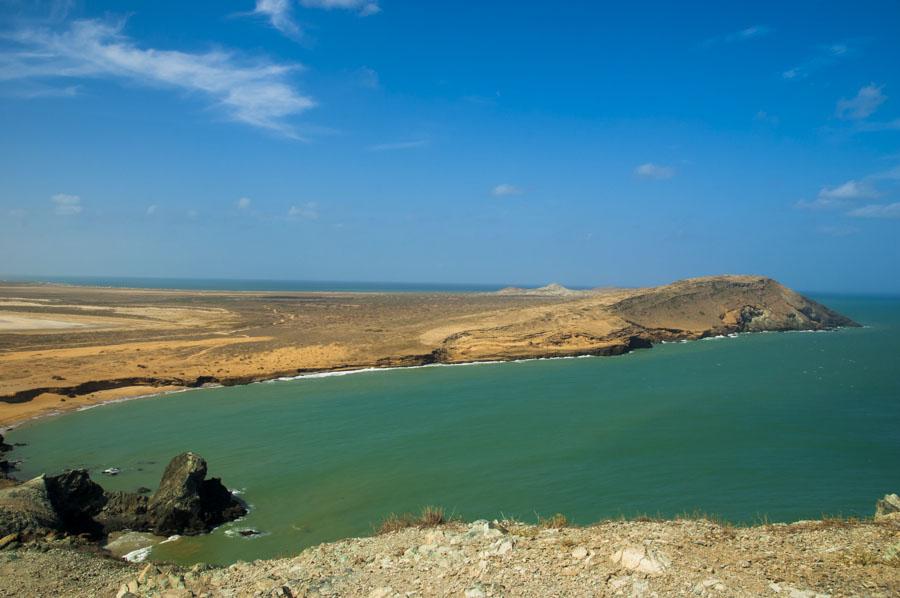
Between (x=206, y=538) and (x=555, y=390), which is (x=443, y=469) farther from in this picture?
(x=555, y=390)

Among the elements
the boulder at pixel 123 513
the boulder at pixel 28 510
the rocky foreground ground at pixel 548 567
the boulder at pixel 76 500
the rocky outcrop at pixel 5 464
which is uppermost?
the rocky foreground ground at pixel 548 567

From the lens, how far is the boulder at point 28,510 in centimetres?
1061

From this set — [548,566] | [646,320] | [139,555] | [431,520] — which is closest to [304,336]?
[139,555]

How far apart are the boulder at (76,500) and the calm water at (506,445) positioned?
7.42 ft

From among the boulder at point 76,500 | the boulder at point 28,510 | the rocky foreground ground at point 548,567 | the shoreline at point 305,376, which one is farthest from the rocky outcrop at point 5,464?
the rocky foreground ground at point 548,567

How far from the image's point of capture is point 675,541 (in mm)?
7793

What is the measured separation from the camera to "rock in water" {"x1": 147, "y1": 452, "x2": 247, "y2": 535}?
13203 millimetres

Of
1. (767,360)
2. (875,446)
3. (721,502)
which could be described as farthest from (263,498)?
(767,360)

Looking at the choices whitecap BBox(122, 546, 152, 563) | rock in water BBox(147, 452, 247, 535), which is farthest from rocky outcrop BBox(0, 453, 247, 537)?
whitecap BBox(122, 546, 152, 563)

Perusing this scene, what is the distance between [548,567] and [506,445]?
1253 cm

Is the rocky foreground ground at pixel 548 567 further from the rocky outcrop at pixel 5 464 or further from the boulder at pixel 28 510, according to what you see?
the rocky outcrop at pixel 5 464

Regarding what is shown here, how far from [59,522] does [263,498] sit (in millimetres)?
5024

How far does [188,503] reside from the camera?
13.3 meters

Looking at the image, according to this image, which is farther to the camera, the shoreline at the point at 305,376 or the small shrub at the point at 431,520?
the shoreline at the point at 305,376
